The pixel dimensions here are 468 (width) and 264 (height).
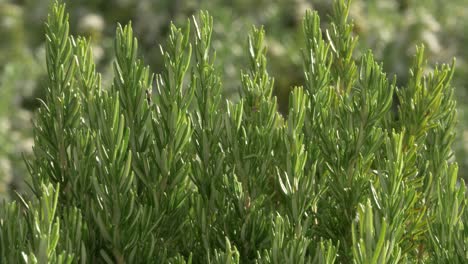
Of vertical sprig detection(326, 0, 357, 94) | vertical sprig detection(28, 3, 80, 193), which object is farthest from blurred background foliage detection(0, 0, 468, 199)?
vertical sprig detection(326, 0, 357, 94)

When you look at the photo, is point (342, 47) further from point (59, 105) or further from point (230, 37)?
point (230, 37)

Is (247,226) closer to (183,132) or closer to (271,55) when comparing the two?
(183,132)

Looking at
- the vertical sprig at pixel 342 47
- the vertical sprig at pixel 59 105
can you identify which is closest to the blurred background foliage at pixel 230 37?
the vertical sprig at pixel 59 105

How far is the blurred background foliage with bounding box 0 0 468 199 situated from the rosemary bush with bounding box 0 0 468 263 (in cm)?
438

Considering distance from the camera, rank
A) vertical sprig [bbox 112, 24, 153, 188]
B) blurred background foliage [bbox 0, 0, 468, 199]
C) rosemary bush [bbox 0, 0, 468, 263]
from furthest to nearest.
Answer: blurred background foliage [bbox 0, 0, 468, 199]
vertical sprig [bbox 112, 24, 153, 188]
rosemary bush [bbox 0, 0, 468, 263]

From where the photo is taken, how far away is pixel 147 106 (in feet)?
7.11

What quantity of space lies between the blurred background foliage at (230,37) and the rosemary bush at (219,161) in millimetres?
4382

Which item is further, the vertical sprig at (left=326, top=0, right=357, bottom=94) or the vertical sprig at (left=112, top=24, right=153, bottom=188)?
the vertical sprig at (left=326, top=0, right=357, bottom=94)

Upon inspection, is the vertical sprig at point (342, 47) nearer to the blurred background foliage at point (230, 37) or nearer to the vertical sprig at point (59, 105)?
the vertical sprig at point (59, 105)

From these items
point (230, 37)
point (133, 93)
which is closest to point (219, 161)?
point (133, 93)

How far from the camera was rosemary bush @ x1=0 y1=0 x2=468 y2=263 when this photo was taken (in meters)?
2.04

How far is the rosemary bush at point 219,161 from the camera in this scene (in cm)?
204

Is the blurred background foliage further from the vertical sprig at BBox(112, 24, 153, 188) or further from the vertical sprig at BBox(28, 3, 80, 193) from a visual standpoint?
the vertical sprig at BBox(112, 24, 153, 188)

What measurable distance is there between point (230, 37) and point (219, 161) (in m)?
6.22
